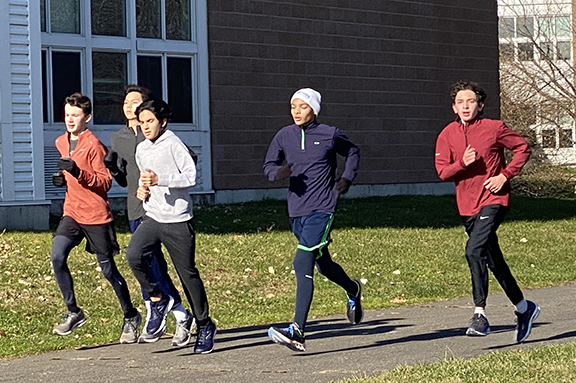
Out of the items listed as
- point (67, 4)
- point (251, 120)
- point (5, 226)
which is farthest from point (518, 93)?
point (5, 226)

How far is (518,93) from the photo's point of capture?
40344 mm

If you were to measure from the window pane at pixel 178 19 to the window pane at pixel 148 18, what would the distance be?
230 millimetres

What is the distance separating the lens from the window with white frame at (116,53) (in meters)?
20.8

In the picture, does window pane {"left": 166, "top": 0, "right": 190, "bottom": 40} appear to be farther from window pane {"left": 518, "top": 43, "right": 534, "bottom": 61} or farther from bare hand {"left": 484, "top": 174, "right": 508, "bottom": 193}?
window pane {"left": 518, "top": 43, "right": 534, "bottom": 61}

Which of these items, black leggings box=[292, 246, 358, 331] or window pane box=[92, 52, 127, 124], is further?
window pane box=[92, 52, 127, 124]

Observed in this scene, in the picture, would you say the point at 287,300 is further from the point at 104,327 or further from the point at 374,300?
the point at 104,327

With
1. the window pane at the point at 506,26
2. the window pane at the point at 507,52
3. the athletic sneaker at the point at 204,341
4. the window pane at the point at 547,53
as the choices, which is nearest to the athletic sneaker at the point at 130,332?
the athletic sneaker at the point at 204,341

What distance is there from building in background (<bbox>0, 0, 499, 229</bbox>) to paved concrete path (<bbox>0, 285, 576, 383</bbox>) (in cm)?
809

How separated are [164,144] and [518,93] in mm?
33267

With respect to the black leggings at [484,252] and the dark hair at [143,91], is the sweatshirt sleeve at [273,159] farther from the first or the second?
the black leggings at [484,252]

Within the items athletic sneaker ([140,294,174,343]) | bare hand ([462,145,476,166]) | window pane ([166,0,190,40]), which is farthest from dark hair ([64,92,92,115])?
window pane ([166,0,190,40])

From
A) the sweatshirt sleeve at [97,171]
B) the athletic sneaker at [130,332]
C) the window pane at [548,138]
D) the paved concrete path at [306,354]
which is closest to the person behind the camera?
the paved concrete path at [306,354]

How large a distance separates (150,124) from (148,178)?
22.4 inches

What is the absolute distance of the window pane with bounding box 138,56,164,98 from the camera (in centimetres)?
2200
